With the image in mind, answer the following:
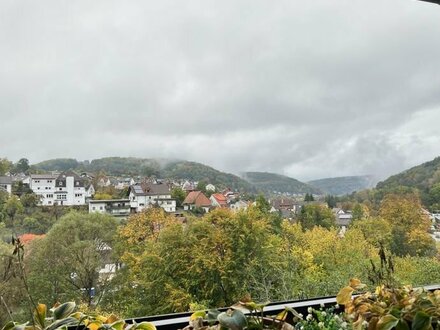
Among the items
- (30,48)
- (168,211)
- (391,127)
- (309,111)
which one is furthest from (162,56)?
(391,127)

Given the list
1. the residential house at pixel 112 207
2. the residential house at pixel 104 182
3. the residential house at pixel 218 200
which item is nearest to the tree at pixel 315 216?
the residential house at pixel 218 200

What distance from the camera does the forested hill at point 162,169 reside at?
3.38 metres

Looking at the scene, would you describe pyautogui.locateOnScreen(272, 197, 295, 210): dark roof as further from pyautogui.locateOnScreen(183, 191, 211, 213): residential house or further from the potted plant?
the potted plant

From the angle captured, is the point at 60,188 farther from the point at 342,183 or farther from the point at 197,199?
the point at 342,183

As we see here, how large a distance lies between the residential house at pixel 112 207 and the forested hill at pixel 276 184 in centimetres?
124

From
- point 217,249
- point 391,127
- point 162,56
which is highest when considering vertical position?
point 162,56

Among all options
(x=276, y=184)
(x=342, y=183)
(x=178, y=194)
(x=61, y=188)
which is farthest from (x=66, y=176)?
(x=342, y=183)

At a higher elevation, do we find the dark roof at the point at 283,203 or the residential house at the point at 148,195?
the residential house at the point at 148,195

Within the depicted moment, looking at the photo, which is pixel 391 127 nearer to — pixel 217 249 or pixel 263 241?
pixel 263 241

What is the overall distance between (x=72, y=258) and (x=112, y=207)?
849mm

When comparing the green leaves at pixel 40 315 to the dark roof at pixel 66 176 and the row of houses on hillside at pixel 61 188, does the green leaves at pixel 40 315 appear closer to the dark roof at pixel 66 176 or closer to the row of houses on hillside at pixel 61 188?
the row of houses on hillside at pixel 61 188

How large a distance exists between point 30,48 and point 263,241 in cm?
389

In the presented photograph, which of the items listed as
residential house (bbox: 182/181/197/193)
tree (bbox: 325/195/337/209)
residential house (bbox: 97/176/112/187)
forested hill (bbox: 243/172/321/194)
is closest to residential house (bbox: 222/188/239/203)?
forested hill (bbox: 243/172/321/194)

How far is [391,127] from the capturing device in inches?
212
